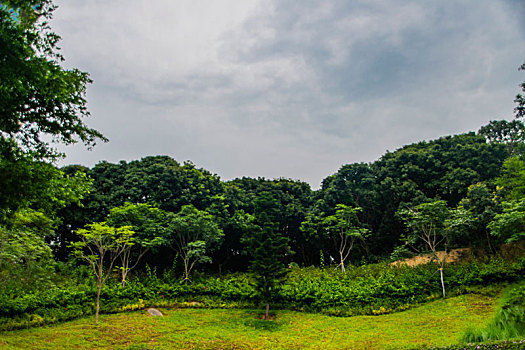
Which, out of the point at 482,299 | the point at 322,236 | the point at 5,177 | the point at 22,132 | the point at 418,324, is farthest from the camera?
the point at 322,236

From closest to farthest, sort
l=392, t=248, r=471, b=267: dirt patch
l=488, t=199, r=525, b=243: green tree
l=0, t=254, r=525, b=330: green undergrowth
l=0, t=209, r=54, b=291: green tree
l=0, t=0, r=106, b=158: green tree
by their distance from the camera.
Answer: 1. l=0, t=0, r=106, b=158: green tree
2. l=0, t=209, r=54, b=291: green tree
3. l=0, t=254, r=525, b=330: green undergrowth
4. l=488, t=199, r=525, b=243: green tree
5. l=392, t=248, r=471, b=267: dirt patch

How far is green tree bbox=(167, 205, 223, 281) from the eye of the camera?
46.8 ft

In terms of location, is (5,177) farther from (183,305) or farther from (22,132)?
(183,305)

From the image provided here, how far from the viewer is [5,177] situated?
16.5 ft

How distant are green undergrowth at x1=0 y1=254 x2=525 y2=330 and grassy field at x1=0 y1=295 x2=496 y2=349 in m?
0.56

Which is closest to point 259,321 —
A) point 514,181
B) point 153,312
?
point 153,312

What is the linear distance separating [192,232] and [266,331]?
6.86 metres

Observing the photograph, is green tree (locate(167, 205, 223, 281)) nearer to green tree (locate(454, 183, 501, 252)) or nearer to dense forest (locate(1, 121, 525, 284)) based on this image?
dense forest (locate(1, 121, 525, 284))

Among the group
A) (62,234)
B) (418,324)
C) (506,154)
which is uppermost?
(506,154)

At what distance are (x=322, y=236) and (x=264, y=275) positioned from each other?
7.44m

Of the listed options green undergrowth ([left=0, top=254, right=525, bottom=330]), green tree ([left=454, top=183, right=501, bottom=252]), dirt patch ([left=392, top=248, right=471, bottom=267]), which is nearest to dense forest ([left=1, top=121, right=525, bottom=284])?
green tree ([left=454, top=183, right=501, bottom=252])

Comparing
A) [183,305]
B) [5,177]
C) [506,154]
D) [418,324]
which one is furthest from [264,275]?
[506,154]

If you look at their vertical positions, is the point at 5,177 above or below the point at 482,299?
above

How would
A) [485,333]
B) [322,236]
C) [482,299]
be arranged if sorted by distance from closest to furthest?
[485,333] < [482,299] < [322,236]
